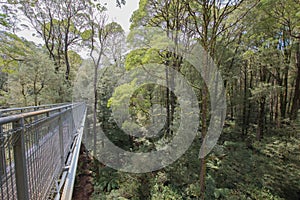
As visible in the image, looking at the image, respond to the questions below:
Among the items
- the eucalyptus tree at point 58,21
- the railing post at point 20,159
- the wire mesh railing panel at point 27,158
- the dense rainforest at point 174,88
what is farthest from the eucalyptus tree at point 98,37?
the railing post at point 20,159

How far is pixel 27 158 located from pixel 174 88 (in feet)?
22.7

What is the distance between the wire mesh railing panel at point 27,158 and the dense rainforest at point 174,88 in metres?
3.58

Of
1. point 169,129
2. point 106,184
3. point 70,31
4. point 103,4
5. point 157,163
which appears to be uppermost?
point 103,4

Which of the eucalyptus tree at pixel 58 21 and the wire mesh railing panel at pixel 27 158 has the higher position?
the eucalyptus tree at pixel 58 21

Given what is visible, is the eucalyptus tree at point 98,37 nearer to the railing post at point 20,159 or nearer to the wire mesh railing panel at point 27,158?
the wire mesh railing panel at point 27,158

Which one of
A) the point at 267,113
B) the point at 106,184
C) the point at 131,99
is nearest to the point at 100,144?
the point at 106,184

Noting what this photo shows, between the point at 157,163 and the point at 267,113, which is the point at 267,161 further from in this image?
the point at 267,113

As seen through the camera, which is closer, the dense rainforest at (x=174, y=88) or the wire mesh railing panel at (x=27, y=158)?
the wire mesh railing panel at (x=27, y=158)

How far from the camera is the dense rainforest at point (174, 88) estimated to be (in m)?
5.88

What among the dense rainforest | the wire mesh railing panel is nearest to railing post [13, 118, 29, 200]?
the wire mesh railing panel

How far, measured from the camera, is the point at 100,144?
10.6m

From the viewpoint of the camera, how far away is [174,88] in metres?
7.75

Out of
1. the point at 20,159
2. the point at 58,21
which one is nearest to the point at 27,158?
the point at 20,159

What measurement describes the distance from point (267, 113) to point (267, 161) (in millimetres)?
5978
